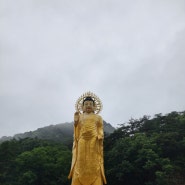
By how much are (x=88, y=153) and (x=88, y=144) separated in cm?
27

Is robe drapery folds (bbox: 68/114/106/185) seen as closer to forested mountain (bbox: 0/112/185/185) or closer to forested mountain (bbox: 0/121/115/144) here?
forested mountain (bbox: 0/112/185/185)

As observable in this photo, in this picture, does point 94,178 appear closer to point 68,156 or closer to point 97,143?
point 97,143

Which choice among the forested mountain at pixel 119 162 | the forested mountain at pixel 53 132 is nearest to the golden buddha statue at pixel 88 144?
the forested mountain at pixel 119 162

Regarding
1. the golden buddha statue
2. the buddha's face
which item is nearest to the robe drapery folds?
the golden buddha statue

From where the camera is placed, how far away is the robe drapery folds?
1047 cm

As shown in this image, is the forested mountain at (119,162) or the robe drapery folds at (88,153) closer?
the robe drapery folds at (88,153)

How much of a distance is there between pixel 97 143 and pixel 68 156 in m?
12.9

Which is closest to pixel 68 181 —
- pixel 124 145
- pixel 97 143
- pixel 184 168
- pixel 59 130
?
pixel 124 145

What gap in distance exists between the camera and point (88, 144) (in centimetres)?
1093

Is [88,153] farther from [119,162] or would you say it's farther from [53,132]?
[53,132]

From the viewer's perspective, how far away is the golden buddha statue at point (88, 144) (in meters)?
10.5

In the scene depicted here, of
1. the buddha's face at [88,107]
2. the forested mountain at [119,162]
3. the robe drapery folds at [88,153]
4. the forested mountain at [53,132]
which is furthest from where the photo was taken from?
the forested mountain at [53,132]

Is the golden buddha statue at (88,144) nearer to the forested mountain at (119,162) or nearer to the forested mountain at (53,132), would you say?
the forested mountain at (119,162)

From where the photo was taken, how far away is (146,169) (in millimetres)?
21672
